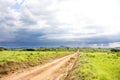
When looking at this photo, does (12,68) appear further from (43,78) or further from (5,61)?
(43,78)

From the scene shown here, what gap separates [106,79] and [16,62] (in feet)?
58.6

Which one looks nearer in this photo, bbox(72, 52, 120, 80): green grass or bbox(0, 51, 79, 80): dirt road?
bbox(72, 52, 120, 80): green grass

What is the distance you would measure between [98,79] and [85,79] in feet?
4.19

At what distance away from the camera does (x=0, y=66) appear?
3294cm

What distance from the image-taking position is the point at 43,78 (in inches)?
1065

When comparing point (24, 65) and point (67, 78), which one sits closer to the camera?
point (67, 78)

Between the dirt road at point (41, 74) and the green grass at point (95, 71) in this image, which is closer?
the green grass at point (95, 71)

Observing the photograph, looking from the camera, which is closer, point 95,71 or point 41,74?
point 41,74

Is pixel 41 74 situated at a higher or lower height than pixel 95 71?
lower

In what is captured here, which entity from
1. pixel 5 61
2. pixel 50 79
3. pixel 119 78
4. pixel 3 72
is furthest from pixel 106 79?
pixel 5 61

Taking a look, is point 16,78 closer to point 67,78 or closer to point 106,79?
point 67,78

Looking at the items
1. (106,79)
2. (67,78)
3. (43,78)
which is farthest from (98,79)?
(43,78)

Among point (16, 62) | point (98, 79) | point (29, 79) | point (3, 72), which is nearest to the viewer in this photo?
point (98, 79)

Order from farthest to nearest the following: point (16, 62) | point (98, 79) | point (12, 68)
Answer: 1. point (16, 62)
2. point (12, 68)
3. point (98, 79)
